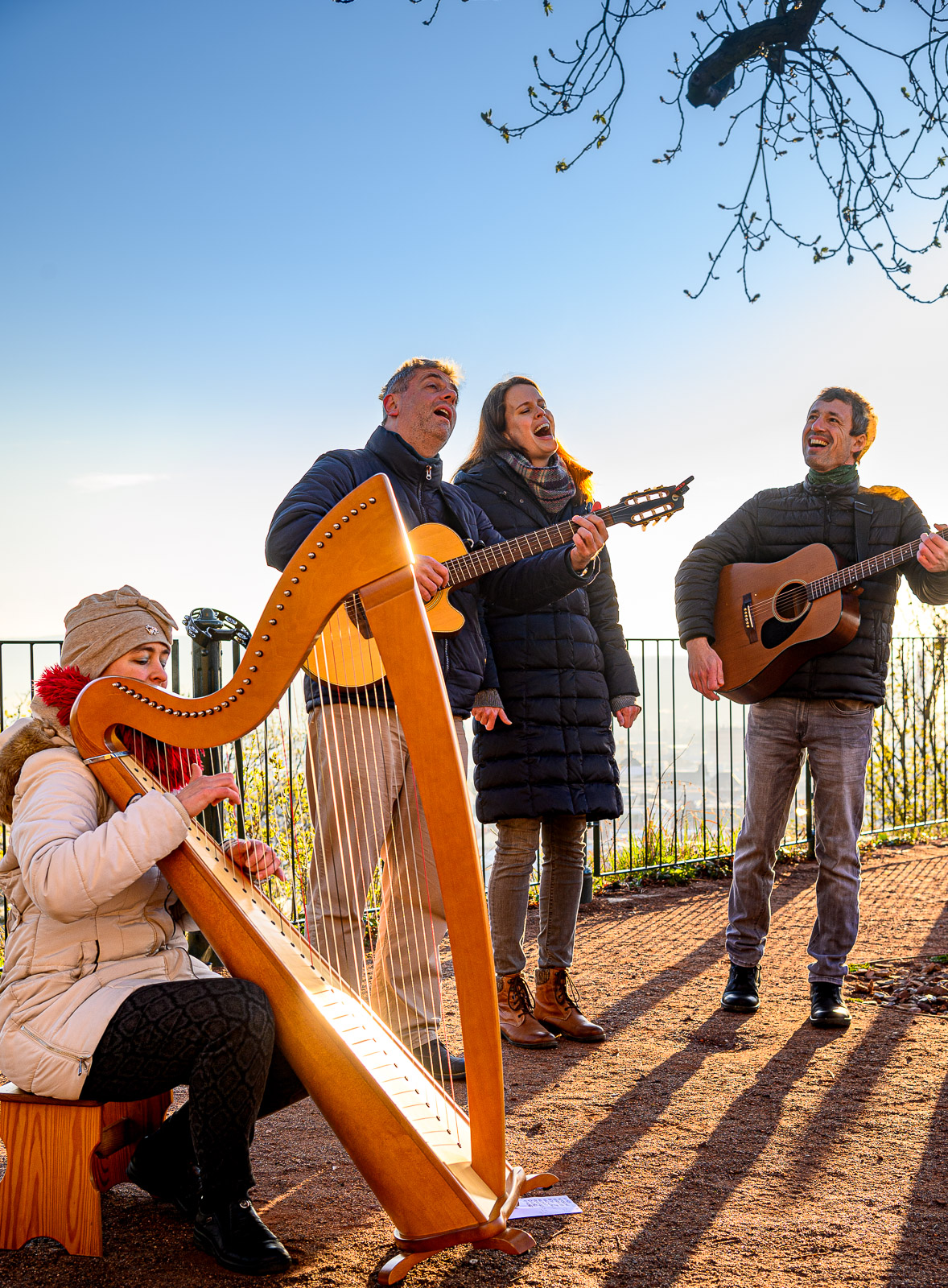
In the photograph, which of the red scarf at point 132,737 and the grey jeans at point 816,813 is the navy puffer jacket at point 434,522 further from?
the grey jeans at point 816,813

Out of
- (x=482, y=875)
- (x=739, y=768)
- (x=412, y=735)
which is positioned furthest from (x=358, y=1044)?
(x=739, y=768)

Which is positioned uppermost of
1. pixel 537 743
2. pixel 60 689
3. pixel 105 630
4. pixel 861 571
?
pixel 861 571

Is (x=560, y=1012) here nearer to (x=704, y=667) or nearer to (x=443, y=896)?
(x=704, y=667)

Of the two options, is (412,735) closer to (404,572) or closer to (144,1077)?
(404,572)

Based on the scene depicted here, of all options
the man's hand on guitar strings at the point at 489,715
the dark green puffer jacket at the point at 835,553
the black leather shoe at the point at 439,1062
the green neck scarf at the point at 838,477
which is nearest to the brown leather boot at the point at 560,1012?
the black leather shoe at the point at 439,1062

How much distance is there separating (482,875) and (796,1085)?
6.28 feet

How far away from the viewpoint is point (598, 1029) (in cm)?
354

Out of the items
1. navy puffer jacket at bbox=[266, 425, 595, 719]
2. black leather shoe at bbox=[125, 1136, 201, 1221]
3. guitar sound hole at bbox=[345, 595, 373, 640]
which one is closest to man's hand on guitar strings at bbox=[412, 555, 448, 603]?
guitar sound hole at bbox=[345, 595, 373, 640]

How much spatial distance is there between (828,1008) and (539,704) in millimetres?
1428

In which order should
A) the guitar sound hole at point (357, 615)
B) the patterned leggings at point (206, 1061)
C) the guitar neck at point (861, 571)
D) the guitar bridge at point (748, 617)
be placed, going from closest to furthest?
1. the guitar sound hole at point (357, 615)
2. the patterned leggings at point (206, 1061)
3. the guitar neck at point (861, 571)
4. the guitar bridge at point (748, 617)

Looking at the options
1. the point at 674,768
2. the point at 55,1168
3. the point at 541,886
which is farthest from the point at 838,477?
the point at 674,768

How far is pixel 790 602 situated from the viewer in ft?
12.6

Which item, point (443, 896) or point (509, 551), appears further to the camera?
point (509, 551)

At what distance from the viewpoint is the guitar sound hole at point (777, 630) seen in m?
3.75
